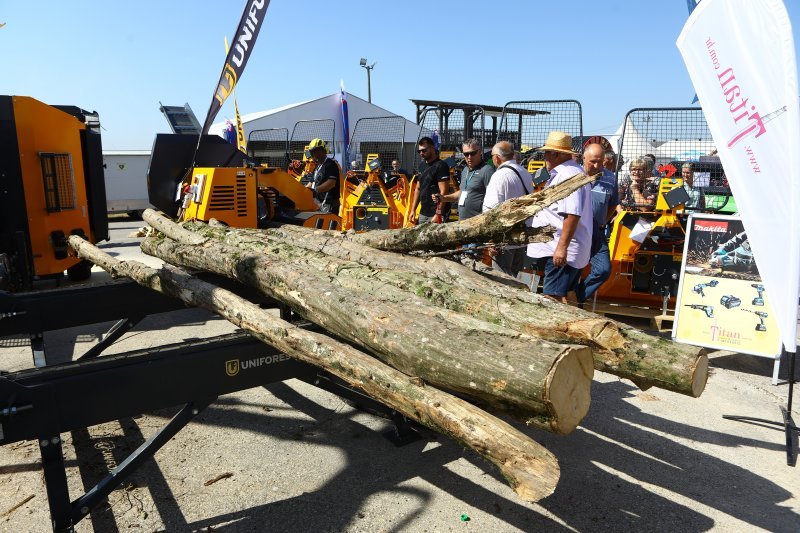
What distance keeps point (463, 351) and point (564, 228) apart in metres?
2.32

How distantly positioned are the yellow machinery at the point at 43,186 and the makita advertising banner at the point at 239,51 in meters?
1.59

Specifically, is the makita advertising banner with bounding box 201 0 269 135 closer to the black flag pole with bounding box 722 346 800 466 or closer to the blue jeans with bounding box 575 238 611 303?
the blue jeans with bounding box 575 238 611 303

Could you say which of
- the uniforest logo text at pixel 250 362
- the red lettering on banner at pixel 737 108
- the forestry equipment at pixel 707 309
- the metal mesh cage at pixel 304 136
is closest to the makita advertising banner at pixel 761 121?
the red lettering on banner at pixel 737 108

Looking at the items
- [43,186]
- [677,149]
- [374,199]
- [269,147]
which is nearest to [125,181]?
[269,147]

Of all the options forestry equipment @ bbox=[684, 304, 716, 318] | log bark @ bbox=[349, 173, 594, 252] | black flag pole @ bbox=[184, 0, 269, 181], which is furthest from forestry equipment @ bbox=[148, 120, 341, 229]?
forestry equipment @ bbox=[684, 304, 716, 318]

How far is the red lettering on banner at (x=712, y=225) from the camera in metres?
5.08

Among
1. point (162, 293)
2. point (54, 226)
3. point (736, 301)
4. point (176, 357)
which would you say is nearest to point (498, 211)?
point (176, 357)

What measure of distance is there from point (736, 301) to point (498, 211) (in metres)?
3.04

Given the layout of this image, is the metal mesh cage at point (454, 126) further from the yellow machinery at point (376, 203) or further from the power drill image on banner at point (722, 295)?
the power drill image on banner at point (722, 295)

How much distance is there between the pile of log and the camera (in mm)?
1926

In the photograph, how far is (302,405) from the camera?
13.9 ft

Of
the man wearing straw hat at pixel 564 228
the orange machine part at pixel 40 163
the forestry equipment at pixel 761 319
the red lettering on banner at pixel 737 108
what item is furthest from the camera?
A: the orange machine part at pixel 40 163

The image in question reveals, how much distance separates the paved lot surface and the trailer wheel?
5290 mm

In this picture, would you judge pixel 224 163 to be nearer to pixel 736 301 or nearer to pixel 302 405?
pixel 302 405
